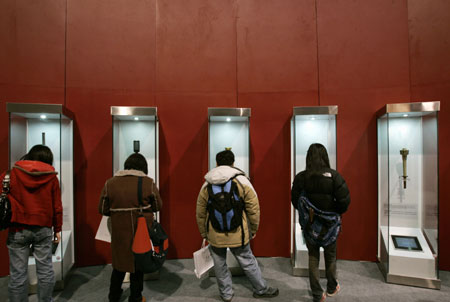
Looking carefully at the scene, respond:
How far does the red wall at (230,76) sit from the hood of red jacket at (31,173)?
4.18 ft

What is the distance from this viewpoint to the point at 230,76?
3.69m

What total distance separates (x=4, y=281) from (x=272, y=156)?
3.81 meters

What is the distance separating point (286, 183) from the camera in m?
3.62

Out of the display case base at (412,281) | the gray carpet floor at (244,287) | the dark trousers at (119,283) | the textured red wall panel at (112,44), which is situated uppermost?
the textured red wall panel at (112,44)

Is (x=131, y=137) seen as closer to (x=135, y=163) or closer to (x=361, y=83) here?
(x=135, y=163)

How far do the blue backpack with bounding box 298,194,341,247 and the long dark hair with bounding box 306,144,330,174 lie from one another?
30 cm

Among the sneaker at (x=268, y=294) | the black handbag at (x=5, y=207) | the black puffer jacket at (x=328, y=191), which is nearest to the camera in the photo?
the black handbag at (x=5, y=207)

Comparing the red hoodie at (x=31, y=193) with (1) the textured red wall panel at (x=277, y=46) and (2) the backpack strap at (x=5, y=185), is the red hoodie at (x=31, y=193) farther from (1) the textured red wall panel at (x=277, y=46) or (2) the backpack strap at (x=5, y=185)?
(1) the textured red wall panel at (x=277, y=46)

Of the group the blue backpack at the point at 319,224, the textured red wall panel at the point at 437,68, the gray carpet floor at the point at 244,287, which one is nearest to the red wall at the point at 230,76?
the textured red wall panel at the point at 437,68

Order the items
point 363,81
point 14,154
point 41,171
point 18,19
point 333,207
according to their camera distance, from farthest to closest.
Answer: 1. point 363,81
2. point 18,19
3. point 14,154
4. point 333,207
5. point 41,171

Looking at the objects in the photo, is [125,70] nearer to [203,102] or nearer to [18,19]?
[203,102]

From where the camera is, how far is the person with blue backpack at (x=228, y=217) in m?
2.38

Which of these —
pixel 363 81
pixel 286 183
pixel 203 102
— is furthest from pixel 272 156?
pixel 363 81

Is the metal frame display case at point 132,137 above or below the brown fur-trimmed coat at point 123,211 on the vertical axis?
above
